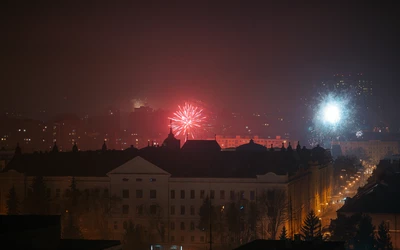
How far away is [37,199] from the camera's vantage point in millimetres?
77375

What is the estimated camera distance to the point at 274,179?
77938 mm

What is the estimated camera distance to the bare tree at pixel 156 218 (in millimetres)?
75562

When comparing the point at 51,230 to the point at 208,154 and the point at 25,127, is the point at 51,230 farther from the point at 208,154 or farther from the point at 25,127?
the point at 25,127

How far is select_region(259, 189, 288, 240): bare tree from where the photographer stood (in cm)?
7325

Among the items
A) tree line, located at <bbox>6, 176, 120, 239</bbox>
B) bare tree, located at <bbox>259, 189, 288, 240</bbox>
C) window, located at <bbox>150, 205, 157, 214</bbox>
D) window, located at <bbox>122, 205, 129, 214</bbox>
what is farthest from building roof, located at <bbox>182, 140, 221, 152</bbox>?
bare tree, located at <bbox>259, 189, 288, 240</bbox>

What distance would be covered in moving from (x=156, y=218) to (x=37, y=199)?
9.76 metres

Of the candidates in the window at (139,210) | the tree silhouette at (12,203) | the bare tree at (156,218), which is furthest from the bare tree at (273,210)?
the tree silhouette at (12,203)

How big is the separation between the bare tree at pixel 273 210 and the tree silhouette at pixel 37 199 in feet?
57.1

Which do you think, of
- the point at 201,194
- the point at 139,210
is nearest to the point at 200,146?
the point at 201,194

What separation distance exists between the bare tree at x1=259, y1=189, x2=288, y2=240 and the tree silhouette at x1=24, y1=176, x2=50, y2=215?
1741 cm

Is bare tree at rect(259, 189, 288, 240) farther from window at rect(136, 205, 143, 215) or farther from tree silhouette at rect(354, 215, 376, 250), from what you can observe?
tree silhouette at rect(354, 215, 376, 250)

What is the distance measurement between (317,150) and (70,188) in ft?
151

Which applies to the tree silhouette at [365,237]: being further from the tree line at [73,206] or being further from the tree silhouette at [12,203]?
the tree silhouette at [12,203]

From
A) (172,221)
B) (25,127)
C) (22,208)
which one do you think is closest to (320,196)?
(172,221)
